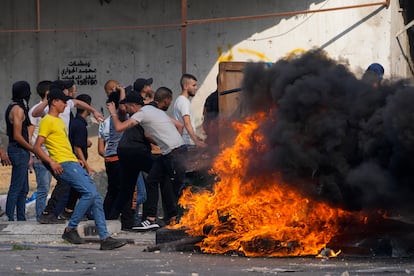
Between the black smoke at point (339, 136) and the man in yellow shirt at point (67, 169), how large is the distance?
1.98 m

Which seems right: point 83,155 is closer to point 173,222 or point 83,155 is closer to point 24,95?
point 24,95

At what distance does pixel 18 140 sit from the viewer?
1332cm

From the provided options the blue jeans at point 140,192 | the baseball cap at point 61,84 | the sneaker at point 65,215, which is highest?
the baseball cap at point 61,84

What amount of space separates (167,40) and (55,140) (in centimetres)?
593

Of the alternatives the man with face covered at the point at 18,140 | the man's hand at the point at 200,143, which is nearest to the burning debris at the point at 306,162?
the man's hand at the point at 200,143

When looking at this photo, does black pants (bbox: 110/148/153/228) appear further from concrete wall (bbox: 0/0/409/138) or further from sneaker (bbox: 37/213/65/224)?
concrete wall (bbox: 0/0/409/138)

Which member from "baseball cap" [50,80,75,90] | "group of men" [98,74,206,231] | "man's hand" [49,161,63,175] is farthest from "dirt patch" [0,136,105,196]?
"man's hand" [49,161,63,175]

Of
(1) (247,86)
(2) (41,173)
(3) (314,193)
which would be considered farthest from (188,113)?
(3) (314,193)

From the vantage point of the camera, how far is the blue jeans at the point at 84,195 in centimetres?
1147

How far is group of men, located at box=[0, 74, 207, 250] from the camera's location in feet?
38.5

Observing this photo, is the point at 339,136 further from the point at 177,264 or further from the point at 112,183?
the point at 112,183

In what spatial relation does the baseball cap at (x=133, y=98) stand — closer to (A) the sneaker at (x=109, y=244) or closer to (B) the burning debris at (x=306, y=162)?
(A) the sneaker at (x=109, y=244)

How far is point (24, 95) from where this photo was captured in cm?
1348

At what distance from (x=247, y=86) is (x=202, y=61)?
6.26 m
